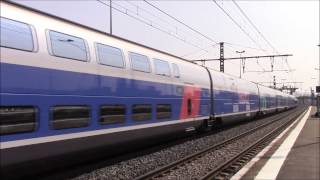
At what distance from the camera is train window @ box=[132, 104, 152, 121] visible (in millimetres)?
12955

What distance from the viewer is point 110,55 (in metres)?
11.8

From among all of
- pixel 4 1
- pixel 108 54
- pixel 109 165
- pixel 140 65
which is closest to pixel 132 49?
pixel 140 65

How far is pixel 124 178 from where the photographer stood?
403 inches

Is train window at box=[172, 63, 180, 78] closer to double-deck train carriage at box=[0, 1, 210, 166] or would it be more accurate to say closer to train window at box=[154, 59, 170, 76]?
train window at box=[154, 59, 170, 76]

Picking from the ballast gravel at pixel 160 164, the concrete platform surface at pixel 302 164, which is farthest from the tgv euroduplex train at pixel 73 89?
the concrete platform surface at pixel 302 164

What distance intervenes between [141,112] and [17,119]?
218 inches

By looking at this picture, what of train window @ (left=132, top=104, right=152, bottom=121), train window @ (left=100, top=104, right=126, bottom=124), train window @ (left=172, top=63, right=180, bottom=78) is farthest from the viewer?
train window @ (left=172, top=63, right=180, bottom=78)

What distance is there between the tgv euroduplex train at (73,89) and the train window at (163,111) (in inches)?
0.5

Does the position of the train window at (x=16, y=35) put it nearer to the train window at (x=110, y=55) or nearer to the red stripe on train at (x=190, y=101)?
the train window at (x=110, y=55)

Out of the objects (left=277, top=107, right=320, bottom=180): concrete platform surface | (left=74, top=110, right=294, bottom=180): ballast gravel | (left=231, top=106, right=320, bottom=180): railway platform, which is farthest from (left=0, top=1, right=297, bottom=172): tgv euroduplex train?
(left=277, top=107, right=320, bottom=180): concrete platform surface

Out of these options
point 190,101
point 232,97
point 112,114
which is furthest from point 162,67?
point 232,97

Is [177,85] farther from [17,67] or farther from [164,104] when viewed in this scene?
[17,67]

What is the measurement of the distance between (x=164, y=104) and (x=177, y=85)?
5.24 feet

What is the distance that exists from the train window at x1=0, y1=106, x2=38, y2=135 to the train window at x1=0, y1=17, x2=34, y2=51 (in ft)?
3.47
